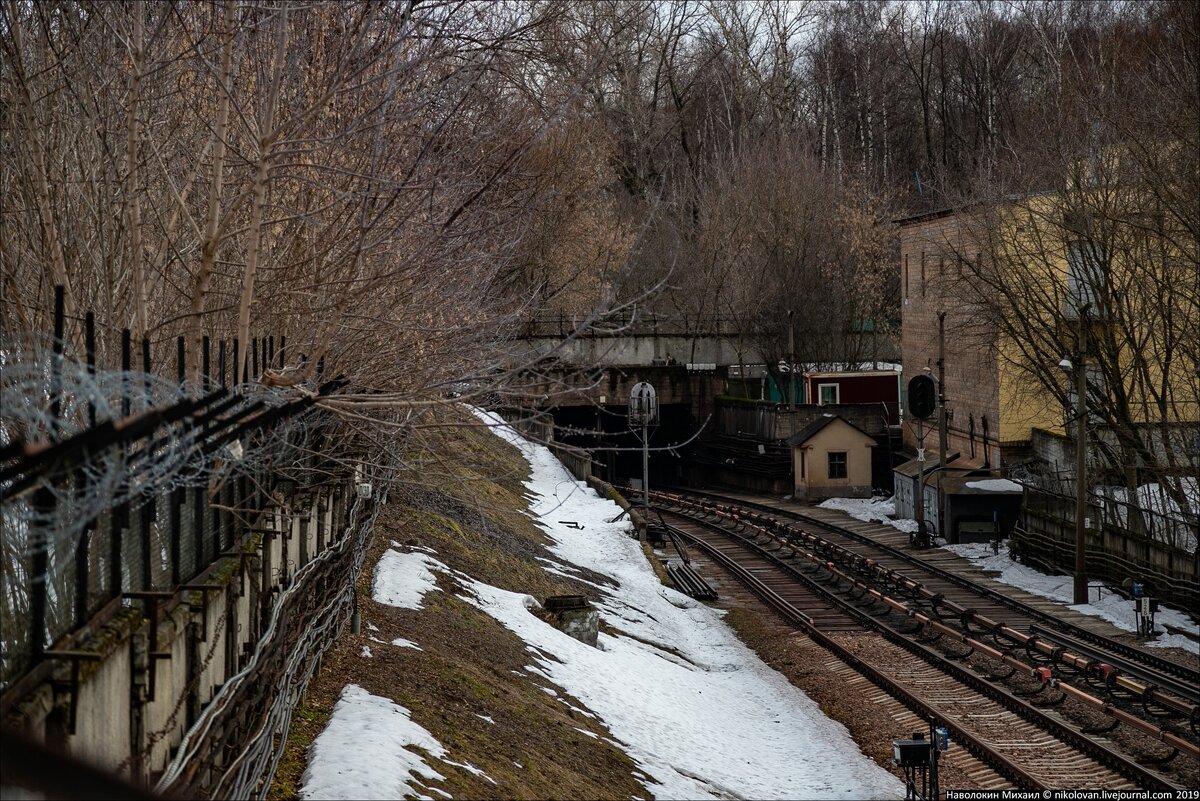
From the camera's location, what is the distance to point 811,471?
A: 43594 mm

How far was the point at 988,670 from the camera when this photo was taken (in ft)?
62.2

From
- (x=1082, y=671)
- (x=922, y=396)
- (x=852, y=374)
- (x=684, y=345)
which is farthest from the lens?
(x=684, y=345)

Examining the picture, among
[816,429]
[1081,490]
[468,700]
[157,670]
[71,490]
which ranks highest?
[71,490]

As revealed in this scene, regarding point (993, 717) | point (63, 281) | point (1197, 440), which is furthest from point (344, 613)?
point (1197, 440)

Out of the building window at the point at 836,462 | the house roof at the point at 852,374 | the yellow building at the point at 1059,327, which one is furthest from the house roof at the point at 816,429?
the house roof at the point at 852,374

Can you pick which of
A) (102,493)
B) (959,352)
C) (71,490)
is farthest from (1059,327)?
(102,493)

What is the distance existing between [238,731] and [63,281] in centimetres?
315

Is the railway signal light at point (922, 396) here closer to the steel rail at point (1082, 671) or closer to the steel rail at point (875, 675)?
the steel rail at point (875, 675)

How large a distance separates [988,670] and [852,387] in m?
33.0

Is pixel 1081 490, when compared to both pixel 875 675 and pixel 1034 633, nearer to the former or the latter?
pixel 1034 633

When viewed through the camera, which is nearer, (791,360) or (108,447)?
(108,447)

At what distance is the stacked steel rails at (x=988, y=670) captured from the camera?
14.2 metres

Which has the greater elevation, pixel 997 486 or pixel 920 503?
pixel 997 486

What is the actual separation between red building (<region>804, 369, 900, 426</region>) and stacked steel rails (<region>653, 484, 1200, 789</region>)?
20.5m
